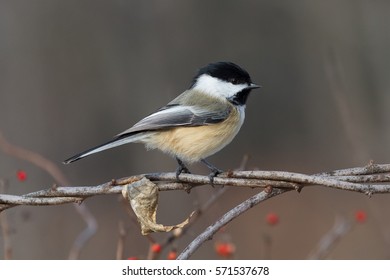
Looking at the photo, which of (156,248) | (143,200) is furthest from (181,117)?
(143,200)

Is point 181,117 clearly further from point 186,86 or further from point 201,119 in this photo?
point 186,86

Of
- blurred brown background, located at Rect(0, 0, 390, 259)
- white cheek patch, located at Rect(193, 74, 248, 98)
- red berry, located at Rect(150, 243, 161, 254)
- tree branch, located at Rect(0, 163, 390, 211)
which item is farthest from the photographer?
blurred brown background, located at Rect(0, 0, 390, 259)

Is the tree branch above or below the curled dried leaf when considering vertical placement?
above

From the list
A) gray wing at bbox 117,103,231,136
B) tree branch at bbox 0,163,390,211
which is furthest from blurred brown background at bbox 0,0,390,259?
tree branch at bbox 0,163,390,211

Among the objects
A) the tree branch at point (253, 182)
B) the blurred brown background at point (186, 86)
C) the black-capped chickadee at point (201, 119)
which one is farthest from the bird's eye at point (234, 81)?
the blurred brown background at point (186, 86)

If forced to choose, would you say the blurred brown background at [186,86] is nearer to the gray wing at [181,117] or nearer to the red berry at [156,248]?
the gray wing at [181,117]

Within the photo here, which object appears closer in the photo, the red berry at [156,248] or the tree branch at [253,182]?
the tree branch at [253,182]

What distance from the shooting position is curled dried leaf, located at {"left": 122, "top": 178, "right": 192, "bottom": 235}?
1.48m

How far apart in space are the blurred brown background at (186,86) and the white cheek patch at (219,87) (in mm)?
2739

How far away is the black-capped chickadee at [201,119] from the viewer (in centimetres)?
220

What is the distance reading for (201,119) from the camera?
2332mm

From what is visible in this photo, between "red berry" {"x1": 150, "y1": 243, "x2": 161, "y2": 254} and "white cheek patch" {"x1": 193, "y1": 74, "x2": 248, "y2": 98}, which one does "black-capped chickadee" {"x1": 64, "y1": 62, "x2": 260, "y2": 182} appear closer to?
"white cheek patch" {"x1": 193, "y1": 74, "x2": 248, "y2": 98}

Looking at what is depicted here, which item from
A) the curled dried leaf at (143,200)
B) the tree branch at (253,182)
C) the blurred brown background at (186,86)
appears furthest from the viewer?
the blurred brown background at (186,86)

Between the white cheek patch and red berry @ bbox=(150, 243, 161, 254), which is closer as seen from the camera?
red berry @ bbox=(150, 243, 161, 254)
